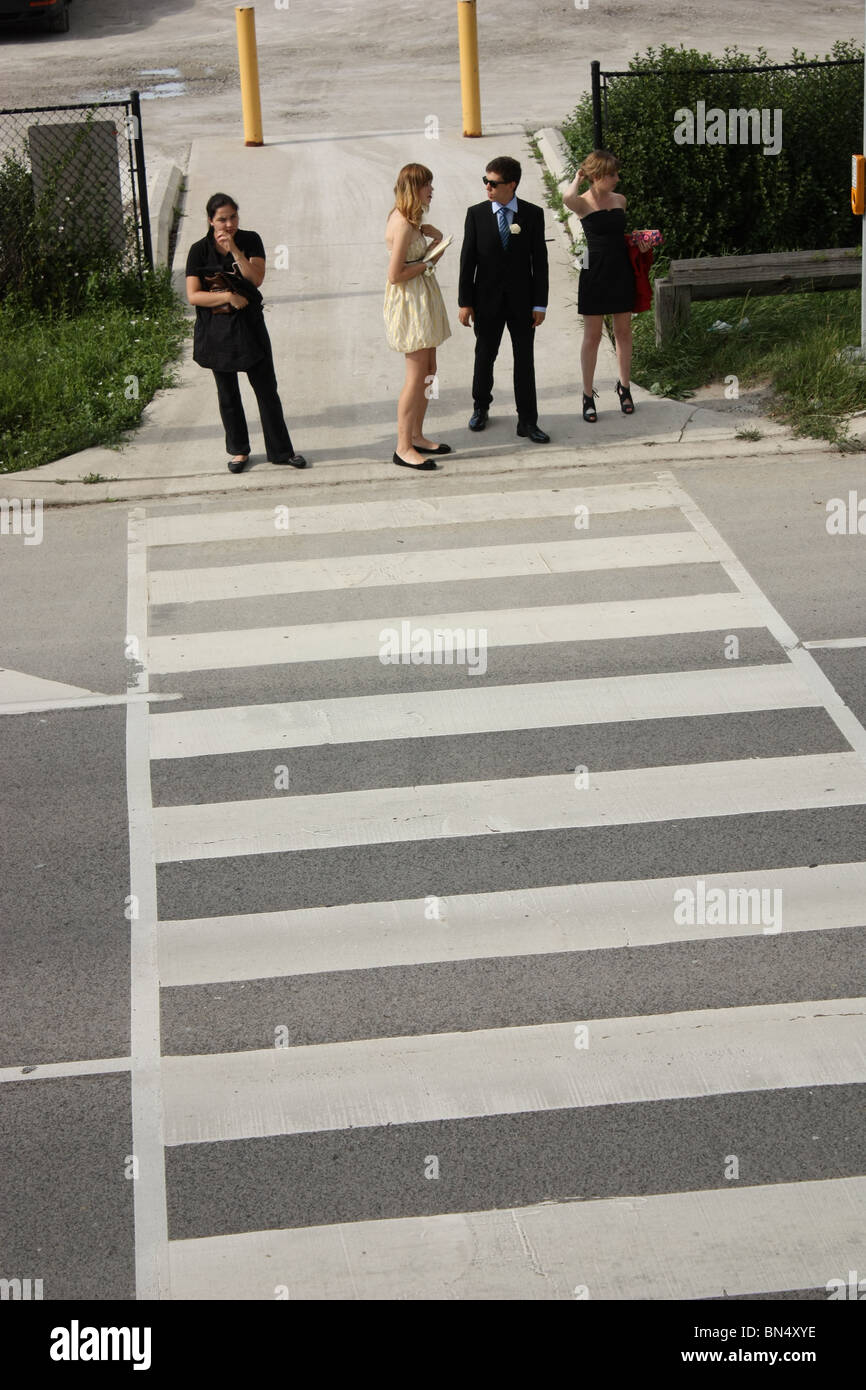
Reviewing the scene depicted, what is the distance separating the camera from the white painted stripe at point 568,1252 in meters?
4.66

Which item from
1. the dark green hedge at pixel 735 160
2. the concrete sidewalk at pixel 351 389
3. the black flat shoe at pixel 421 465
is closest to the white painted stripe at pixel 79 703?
the concrete sidewalk at pixel 351 389

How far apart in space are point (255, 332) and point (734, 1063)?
6747 mm

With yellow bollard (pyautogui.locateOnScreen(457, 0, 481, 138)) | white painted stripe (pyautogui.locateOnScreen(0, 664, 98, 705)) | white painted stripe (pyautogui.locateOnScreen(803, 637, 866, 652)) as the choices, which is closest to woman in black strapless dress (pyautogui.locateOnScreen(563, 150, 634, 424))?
white painted stripe (pyautogui.locateOnScreen(803, 637, 866, 652))

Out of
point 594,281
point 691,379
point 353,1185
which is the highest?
point 594,281

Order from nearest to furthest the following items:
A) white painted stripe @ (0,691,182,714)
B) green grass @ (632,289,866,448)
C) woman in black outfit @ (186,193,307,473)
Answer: white painted stripe @ (0,691,182,714) → woman in black outfit @ (186,193,307,473) → green grass @ (632,289,866,448)

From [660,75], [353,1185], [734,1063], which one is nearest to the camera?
[353,1185]

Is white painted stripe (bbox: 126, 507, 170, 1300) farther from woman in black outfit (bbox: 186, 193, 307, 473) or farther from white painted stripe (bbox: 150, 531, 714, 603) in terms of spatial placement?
woman in black outfit (bbox: 186, 193, 307, 473)

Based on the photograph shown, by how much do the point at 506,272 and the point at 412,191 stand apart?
1050mm

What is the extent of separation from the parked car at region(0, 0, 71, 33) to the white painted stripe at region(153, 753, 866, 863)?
21293mm

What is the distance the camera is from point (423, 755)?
752 centimetres

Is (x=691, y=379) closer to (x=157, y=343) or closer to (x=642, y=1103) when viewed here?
(x=157, y=343)

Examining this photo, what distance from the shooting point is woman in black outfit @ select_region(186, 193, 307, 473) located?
1032 cm

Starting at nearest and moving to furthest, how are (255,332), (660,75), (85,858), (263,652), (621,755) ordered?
1. (85,858)
2. (621,755)
3. (263,652)
4. (255,332)
5. (660,75)

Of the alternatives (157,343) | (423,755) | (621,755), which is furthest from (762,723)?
(157,343)
